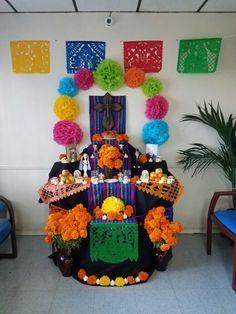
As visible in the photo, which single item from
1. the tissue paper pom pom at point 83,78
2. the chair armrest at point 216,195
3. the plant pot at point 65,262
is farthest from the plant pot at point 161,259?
the tissue paper pom pom at point 83,78

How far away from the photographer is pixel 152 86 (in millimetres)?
2680

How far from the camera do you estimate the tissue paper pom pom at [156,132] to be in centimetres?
274

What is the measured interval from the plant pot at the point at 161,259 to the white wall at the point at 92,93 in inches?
31.8

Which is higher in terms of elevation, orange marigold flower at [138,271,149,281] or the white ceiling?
the white ceiling

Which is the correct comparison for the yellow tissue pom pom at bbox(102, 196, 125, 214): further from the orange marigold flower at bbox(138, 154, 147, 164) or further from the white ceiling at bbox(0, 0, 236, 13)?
the white ceiling at bbox(0, 0, 236, 13)

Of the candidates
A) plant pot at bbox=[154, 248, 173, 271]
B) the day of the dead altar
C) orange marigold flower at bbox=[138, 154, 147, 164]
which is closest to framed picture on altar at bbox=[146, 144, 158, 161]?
the day of the dead altar

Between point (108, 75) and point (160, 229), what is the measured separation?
1.56m

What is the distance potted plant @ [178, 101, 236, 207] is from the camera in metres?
2.62

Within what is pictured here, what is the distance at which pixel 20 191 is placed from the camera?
298 centimetres

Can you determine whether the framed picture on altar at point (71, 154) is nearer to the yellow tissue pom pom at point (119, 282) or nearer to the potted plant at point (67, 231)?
the potted plant at point (67, 231)

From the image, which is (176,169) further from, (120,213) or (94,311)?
(94,311)

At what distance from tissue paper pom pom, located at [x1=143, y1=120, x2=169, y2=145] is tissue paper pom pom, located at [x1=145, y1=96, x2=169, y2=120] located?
0.06 metres

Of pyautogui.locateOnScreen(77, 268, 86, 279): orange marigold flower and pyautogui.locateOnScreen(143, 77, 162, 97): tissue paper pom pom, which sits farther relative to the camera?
pyautogui.locateOnScreen(143, 77, 162, 97): tissue paper pom pom

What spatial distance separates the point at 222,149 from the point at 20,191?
2.29m
